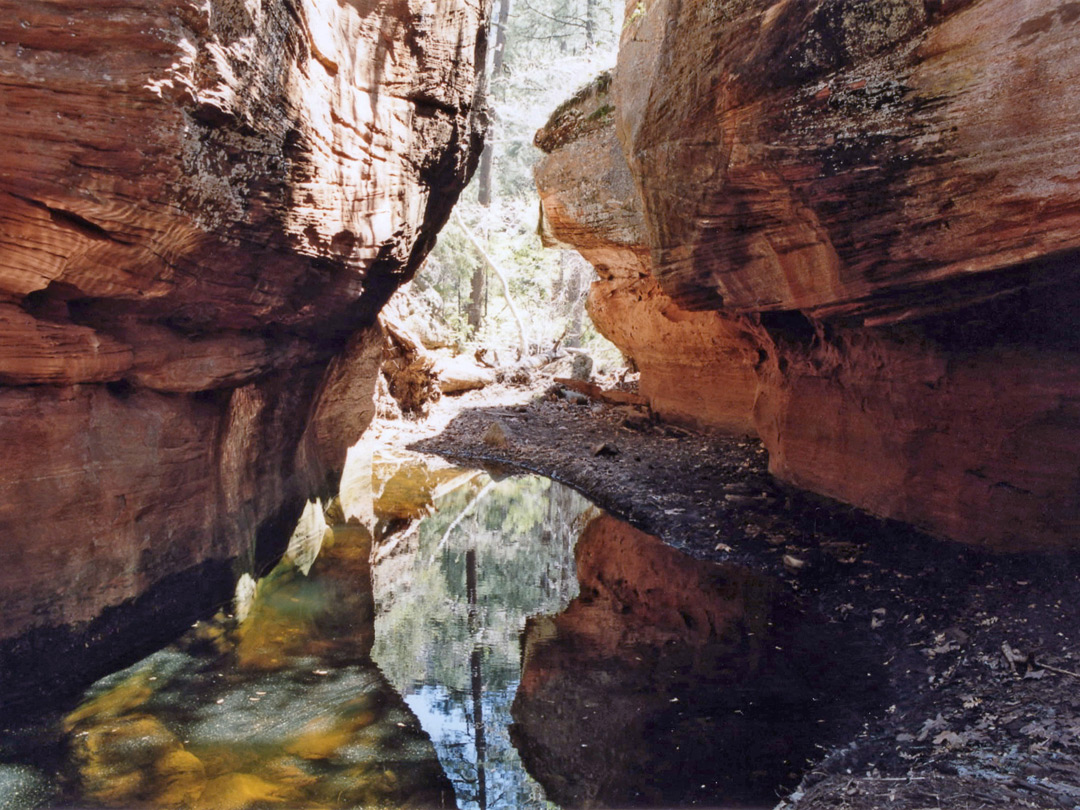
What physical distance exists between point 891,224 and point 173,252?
Result: 5.23 metres

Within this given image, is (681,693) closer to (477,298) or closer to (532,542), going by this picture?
(532,542)

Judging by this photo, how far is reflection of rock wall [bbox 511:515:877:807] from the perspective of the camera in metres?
4.08

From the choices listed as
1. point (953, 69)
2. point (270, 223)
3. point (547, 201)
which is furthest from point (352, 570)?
point (547, 201)

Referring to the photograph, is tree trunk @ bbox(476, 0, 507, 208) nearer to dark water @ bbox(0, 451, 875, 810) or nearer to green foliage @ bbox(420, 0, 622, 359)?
green foliage @ bbox(420, 0, 622, 359)

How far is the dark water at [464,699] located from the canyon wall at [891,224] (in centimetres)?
203

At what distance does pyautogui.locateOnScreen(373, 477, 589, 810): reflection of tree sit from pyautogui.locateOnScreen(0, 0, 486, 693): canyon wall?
1749 mm

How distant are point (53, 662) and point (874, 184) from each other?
6.58m

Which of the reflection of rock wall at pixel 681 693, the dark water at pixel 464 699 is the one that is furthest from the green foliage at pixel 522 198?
the reflection of rock wall at pixel 681 693

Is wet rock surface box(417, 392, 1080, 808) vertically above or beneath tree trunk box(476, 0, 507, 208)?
beneath

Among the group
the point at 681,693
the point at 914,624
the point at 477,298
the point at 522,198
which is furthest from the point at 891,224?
the point at 522,198

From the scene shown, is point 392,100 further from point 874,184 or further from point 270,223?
point 874,184

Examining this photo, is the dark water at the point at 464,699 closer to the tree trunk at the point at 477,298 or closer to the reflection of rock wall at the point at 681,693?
the reflection of rock wall at the point at 681,693

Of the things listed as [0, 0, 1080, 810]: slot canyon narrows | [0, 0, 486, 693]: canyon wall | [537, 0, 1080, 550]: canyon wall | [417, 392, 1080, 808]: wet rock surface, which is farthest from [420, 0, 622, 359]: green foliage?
[0, 0, 486, 693]: canyon wall

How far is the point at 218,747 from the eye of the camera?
4.13m
